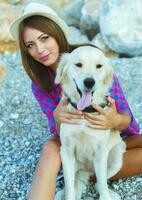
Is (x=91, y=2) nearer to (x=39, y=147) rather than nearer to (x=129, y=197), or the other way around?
(x=39, y=147)

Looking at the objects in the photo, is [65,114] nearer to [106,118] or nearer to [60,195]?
[106,118]

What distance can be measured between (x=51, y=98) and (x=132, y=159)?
732 mm

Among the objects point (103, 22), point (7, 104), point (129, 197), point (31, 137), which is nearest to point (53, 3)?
point (103, 22)

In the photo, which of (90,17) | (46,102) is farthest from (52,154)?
(90,17)

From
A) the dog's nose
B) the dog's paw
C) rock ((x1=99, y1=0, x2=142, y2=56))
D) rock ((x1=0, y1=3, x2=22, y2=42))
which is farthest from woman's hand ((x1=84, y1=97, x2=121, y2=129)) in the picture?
rock ((x1=0, y1=3, x2=22, y2=42))

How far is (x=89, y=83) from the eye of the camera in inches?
105

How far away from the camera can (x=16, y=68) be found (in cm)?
605

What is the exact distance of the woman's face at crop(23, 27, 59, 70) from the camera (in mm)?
3010

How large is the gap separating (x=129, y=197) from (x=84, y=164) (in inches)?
16.1

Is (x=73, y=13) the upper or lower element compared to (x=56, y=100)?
upper

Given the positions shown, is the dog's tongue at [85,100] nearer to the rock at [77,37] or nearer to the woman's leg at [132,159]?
the woman's leg at [132,159]

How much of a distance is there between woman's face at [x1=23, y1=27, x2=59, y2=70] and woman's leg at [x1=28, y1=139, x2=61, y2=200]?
62 cm

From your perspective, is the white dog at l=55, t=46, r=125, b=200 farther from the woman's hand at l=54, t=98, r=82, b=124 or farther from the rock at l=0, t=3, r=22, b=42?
the rock at l=0, t=3, r=22, b=42

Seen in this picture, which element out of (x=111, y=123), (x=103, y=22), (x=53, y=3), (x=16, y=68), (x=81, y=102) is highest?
(x=53, y=3)
